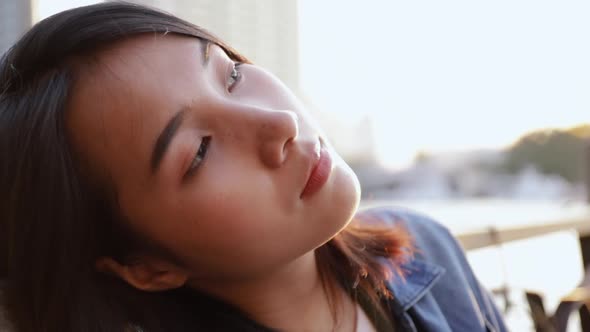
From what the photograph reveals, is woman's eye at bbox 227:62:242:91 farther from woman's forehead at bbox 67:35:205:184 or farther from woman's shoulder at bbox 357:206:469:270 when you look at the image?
woman's shoulder at bbox 357:206:469:270

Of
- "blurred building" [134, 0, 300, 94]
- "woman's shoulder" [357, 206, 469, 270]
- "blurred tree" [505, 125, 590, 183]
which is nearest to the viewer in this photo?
"woman's shoulder" [357, 206, 469, 270]

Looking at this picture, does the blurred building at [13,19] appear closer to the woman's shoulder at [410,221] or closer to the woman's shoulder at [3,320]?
the woman's shoulder at [3,320]

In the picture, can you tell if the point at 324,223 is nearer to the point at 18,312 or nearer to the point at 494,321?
the point at 18,312

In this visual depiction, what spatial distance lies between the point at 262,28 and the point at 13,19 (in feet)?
2.08

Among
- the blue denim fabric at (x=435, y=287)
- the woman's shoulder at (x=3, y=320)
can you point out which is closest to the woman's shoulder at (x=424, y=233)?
the blue denim fabric at (x=435, y=287)

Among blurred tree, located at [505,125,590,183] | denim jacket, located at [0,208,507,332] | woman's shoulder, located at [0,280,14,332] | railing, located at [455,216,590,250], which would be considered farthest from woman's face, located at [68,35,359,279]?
blurred tree, located at [505,125,590,183]

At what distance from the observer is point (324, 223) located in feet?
2.36

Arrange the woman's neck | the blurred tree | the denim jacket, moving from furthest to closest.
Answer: the blurred tree < the denim jacket < the woman's neck

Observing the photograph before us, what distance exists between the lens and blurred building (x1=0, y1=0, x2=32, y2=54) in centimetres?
101

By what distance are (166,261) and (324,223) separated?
0.23 meters

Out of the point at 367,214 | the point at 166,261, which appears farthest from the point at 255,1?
the point at 166,261

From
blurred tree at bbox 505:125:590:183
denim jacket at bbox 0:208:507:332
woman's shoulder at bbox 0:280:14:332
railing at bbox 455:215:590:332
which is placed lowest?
blurred tree at bbox 505:125:590:183

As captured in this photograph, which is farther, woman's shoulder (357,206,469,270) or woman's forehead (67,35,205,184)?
woman's shoulder (357,206,469,270)

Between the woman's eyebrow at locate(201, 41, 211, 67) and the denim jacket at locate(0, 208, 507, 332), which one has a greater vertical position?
the woman's eyebrow at locate(201, 41, 211, 67)
